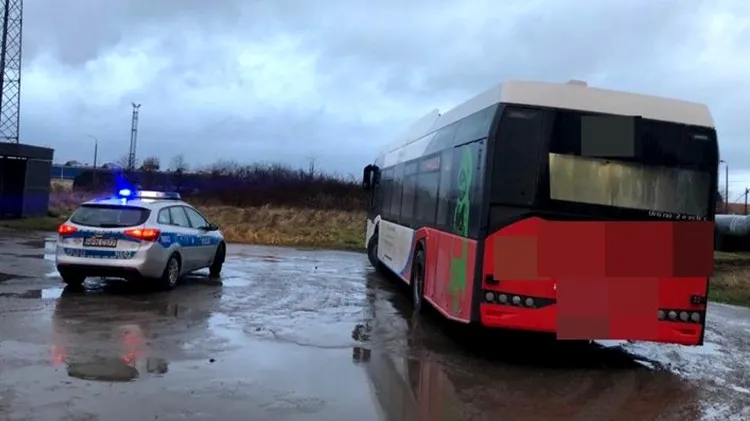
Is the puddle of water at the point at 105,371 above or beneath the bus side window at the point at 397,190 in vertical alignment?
beneath

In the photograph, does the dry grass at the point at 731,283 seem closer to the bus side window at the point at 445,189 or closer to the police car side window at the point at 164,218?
the bus side window at the point at 445,189

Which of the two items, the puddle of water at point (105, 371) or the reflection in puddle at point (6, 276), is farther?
the reflection in puddle at point (6, 276)

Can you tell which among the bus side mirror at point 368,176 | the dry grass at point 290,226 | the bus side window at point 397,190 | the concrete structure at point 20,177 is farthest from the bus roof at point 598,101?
the concrete structure at point 20,177

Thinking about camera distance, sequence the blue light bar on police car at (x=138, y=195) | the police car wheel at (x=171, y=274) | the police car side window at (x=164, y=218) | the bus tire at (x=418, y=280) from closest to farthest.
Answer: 1. the bus tire at (x=418, y=280)
2. the police car side window at (x=164, y=218)
3. the police car wheel at (x=171, y=274)
4. the blue light bar on police car at (x=138, y=195)

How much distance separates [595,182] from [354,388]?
142 inches

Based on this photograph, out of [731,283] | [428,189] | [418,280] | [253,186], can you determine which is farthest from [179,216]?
[253,186]

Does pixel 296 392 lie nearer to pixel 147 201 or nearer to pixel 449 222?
pixel 449 222

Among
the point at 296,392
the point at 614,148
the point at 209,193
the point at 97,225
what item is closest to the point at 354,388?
the point at 296,392

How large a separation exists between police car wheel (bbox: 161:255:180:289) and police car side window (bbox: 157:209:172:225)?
0.62 m

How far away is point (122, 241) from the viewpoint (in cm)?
1204

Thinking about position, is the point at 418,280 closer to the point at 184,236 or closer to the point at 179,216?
the point at 184,236

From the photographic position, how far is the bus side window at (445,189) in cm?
1022

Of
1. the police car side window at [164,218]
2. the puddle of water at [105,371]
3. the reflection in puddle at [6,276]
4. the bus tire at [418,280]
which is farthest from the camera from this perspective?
the reflection in puddle at [6,276]

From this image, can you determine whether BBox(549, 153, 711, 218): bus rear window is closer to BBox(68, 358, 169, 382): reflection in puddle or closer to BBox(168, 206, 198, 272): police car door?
BBox(68, 358, 169, 382): reflection in puddle
